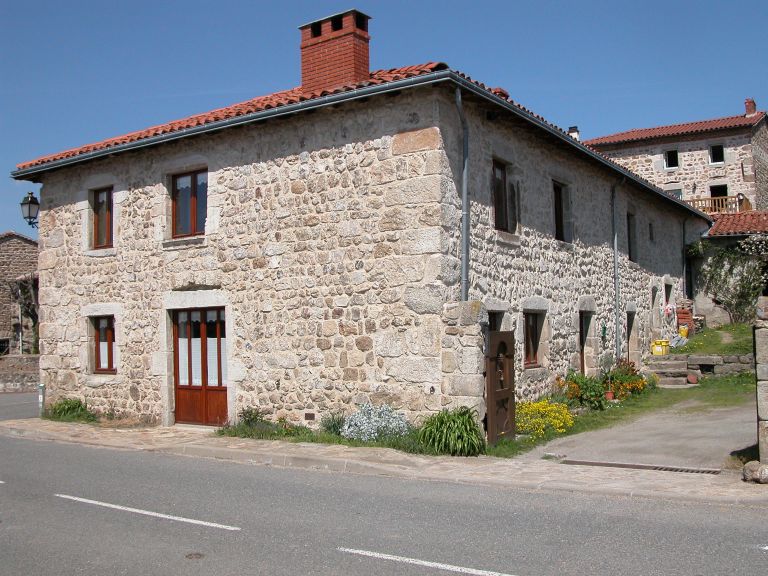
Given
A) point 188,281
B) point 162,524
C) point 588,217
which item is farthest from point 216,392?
point 588,217

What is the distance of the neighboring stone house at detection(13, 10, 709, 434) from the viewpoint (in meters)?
10.7

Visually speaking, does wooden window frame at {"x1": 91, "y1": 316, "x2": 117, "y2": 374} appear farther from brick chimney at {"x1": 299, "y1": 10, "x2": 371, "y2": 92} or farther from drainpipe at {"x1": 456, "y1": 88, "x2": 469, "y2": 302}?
drainpipe at {"x1": 456, "y1": 88, "x2": 469, "y2": 302}

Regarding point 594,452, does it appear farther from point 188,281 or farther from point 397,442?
point 188,281

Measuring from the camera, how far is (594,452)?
10.1 m

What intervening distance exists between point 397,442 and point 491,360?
1698 mm

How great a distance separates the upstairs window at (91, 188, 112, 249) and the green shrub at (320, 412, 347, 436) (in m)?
6.11

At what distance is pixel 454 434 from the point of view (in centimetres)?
976

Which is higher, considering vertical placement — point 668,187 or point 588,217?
point 668,187

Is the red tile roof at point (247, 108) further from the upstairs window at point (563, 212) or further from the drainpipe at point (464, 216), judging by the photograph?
the upstairs window at point (563, 212)

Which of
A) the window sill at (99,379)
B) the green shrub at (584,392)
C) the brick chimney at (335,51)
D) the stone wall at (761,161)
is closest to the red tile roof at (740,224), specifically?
the stone wall at (761,161)

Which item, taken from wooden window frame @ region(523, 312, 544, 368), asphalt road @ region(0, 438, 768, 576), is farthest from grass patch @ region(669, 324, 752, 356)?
asphalt road @ region(0, 438, 768, 576)

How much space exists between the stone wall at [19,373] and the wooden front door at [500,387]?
20.2 m

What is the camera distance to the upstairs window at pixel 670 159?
36906mm

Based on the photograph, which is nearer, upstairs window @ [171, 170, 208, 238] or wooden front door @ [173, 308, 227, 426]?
wooden front door @ [173, 308, 227, 426]
